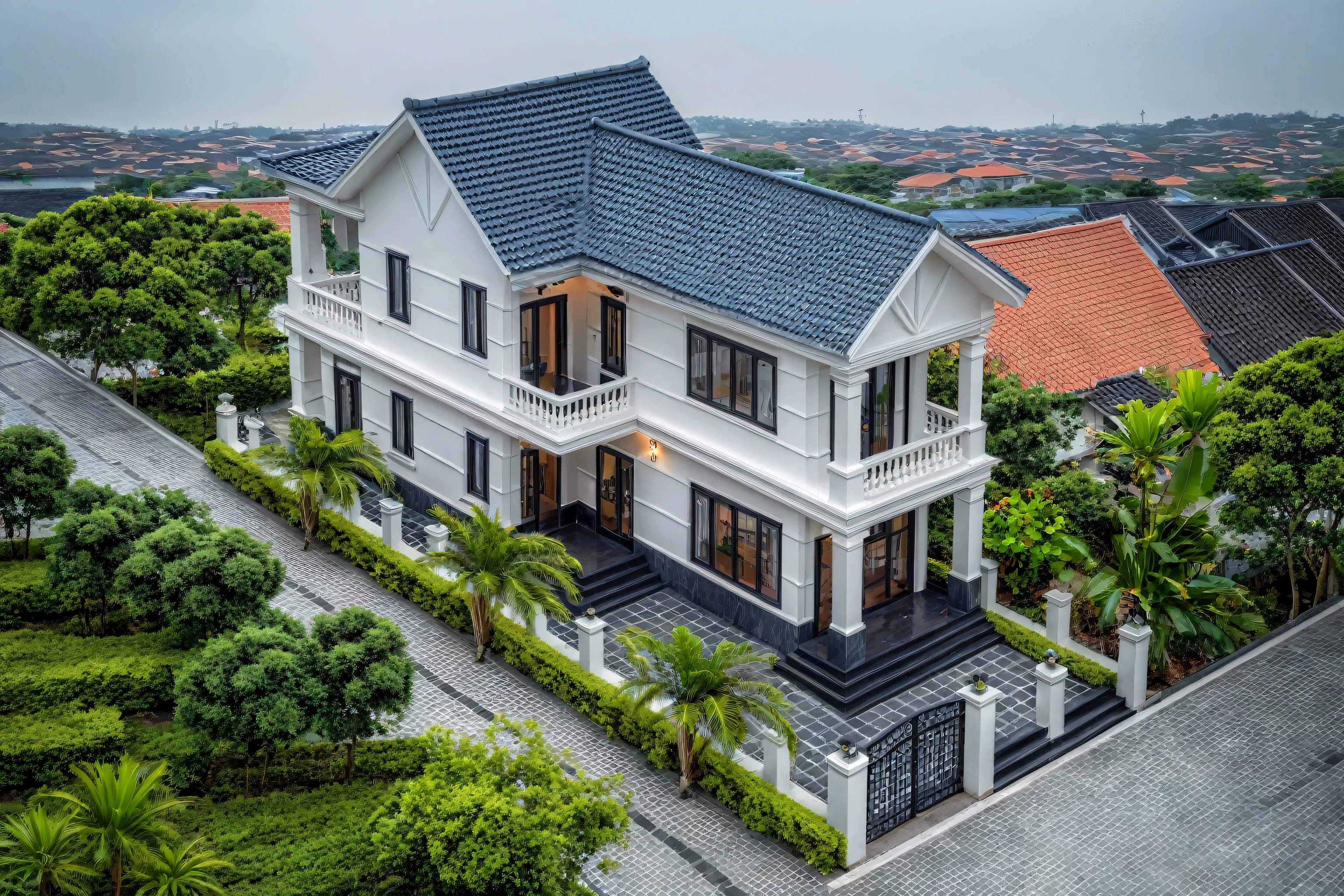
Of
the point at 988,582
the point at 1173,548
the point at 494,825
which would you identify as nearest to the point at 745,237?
the point at 988,582

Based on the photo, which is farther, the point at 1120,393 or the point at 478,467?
the point at 1120,393

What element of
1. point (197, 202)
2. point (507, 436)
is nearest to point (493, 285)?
point (507, 436)

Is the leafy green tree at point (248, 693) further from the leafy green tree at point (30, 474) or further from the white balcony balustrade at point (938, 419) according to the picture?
the white balcony balustrade at point (938, 419)

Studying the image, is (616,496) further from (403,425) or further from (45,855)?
(45,855)

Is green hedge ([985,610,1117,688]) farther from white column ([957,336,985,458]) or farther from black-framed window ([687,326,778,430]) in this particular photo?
black-framed window ([687,326,778,430])

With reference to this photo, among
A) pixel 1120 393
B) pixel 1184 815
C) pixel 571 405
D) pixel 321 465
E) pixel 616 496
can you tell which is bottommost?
pixel 1184 815

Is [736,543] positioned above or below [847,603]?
above
